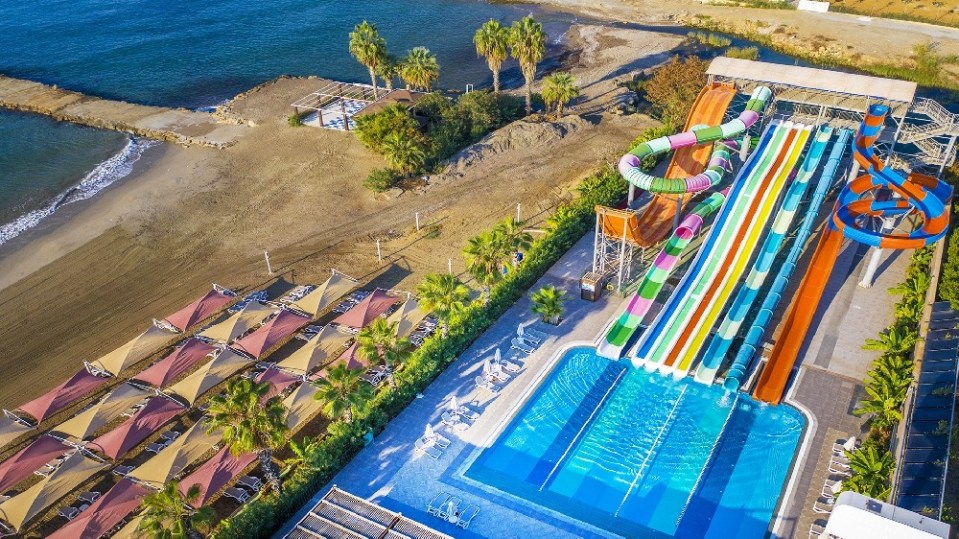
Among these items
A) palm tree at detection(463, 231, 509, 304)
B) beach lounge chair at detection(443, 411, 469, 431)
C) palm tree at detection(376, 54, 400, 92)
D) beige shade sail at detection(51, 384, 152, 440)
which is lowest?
beach lounge chair at detection(443, 411, 469, 431)

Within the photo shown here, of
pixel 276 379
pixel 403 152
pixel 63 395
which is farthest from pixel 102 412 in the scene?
pixel 403 152

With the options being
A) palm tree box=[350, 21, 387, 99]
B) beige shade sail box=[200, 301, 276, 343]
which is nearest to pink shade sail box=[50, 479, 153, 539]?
beige shade sail box=[200, 301, 276, 343]

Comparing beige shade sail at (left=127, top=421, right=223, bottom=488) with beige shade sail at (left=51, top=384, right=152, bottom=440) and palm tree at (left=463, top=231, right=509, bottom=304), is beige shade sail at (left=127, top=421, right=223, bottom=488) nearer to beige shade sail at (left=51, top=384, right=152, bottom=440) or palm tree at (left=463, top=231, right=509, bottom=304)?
beige shade sail at (left=51, top=384, right=152, bottom=440)

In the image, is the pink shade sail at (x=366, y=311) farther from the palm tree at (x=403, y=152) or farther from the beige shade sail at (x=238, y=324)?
the palm tree at (x=403, y=152)

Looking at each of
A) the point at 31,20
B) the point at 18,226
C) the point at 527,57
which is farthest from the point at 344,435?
the point at 31,20

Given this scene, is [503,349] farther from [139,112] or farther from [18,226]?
[139,112]
